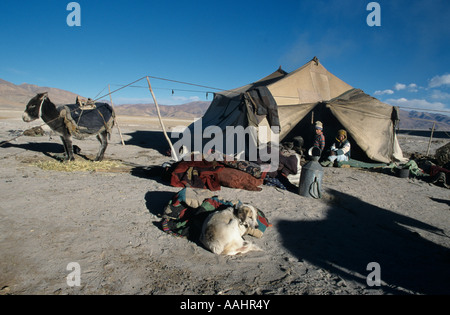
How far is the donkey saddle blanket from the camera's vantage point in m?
7.14

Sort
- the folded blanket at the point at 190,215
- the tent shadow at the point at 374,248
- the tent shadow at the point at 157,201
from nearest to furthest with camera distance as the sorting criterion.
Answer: the tent shadow at the point at 374,248
the folded blanket at the point at 190,215
the tent shadow at the point at 157,201

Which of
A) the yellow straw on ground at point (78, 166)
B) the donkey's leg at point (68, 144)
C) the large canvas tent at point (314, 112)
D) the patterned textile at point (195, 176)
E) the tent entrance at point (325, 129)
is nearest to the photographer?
the patterned textile at point (195, 176)

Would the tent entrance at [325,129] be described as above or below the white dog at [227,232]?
above

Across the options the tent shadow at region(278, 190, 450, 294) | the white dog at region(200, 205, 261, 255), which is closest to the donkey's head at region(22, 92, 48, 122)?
the white dog at region(200, 205, 261, 255)

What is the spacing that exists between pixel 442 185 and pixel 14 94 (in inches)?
4542

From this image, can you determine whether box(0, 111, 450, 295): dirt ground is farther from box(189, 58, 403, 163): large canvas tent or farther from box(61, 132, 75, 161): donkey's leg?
box(189, 58, 403, 163): large canvas tent

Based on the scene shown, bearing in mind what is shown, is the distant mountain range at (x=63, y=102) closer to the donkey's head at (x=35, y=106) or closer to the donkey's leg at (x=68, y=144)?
the donkey's head at (x=35, y=106)

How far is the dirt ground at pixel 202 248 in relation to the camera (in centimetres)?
252

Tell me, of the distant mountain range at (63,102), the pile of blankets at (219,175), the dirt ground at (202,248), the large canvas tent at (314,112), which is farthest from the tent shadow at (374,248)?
the distant mountain range at (63,102)

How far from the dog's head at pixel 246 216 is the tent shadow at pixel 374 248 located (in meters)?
0.55

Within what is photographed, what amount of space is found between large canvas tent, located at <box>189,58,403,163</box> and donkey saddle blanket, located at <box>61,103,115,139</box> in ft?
12.4

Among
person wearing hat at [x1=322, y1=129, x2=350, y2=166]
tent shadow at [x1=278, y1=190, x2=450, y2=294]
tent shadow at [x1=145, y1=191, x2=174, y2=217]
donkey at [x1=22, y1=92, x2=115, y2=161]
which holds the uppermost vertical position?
donkey at [x1=22, y1=92, x2=115, y2=161]

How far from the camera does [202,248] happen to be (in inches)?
126
